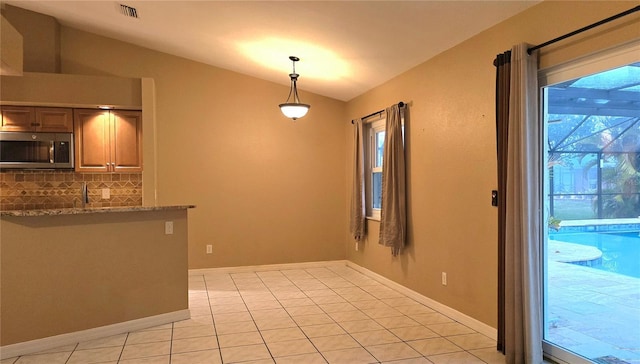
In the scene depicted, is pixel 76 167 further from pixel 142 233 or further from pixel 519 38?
pixel 519 38

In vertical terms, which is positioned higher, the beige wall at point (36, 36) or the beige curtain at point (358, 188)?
the beige wall at point (36, 36)

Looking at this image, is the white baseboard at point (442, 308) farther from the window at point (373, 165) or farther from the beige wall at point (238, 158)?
the beige wall at point (238, 158)

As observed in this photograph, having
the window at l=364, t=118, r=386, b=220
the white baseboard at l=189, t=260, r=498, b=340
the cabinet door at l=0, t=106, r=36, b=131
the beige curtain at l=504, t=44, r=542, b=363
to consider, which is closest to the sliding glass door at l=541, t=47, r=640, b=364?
the beige curtain at l=504, t=44, r=542, b=363

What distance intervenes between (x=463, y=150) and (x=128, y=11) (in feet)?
12.5

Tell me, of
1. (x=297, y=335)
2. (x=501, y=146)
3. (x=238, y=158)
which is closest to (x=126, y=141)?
(x=238, y=158)

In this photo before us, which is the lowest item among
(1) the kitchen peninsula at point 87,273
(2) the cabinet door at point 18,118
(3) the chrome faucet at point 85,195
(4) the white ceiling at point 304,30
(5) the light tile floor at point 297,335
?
(5) the light tile floor at point 297,335

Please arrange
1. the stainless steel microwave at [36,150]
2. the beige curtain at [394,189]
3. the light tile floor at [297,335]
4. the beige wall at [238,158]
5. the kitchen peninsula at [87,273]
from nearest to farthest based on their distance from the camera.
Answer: the light tile floor at [297,335], the kitchen peninsula at [87,273], the beige curtain at [394,189], the stainless steel microwave at [36,150], the beige wall at [238,158]

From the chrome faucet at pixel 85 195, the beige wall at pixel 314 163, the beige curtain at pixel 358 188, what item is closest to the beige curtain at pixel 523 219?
the beige wall at pixel 314 163

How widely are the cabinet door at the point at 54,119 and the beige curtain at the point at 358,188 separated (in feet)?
12.2

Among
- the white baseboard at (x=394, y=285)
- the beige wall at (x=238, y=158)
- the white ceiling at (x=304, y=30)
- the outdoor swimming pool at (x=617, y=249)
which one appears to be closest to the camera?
the outdoor swimming pool at (x=617, y=249)

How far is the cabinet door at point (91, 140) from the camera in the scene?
512 cm

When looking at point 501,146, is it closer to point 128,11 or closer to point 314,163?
point 314,163

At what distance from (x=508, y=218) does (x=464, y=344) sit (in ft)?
3.61

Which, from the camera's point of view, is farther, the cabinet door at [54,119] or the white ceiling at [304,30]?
the cabinet door at [54,119]
